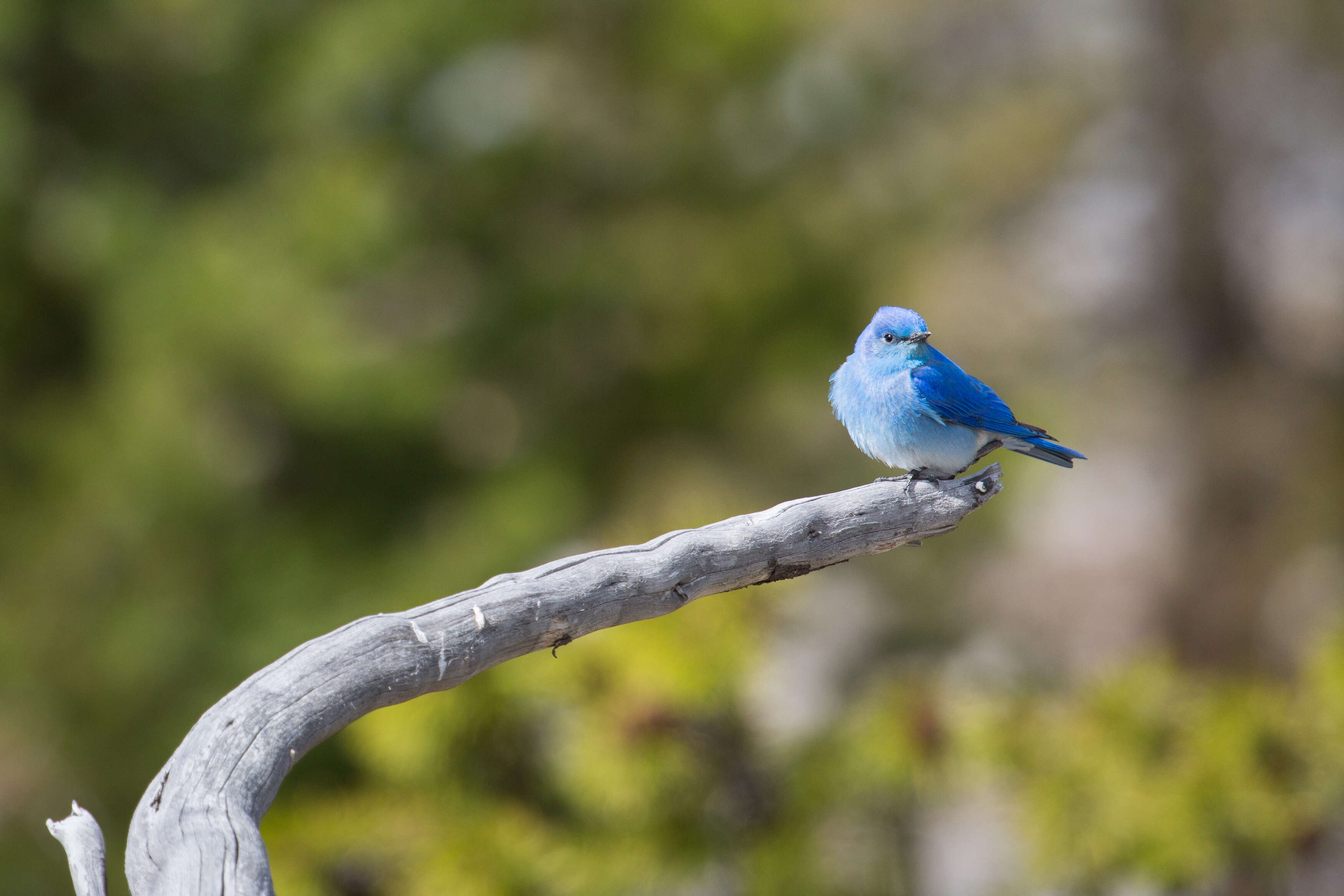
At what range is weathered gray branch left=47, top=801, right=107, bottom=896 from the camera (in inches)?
76.2

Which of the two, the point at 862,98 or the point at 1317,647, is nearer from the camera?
the point at 1317,647

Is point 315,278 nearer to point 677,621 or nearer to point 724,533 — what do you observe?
point 677,621

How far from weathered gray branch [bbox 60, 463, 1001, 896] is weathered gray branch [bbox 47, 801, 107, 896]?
0.15 metres

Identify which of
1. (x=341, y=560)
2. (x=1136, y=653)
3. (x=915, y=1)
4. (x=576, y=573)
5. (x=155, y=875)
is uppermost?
(x=915, y=1)

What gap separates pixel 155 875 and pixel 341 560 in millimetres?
5589

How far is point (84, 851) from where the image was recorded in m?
1.95

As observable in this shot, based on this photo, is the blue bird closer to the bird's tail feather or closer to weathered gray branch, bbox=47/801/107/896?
the bird's tail feather

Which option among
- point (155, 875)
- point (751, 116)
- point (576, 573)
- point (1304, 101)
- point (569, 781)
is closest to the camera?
point (155, 875)

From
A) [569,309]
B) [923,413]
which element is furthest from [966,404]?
[569,309]

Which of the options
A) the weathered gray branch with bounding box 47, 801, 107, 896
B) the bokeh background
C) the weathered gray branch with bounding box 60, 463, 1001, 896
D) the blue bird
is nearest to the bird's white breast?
the blue bird

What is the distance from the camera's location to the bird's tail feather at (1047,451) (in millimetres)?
2590

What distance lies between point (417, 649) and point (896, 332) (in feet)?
4.64

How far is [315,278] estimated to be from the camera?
689cm

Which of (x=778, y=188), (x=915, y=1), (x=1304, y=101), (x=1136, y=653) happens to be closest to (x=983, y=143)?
(x=915, y=1)
